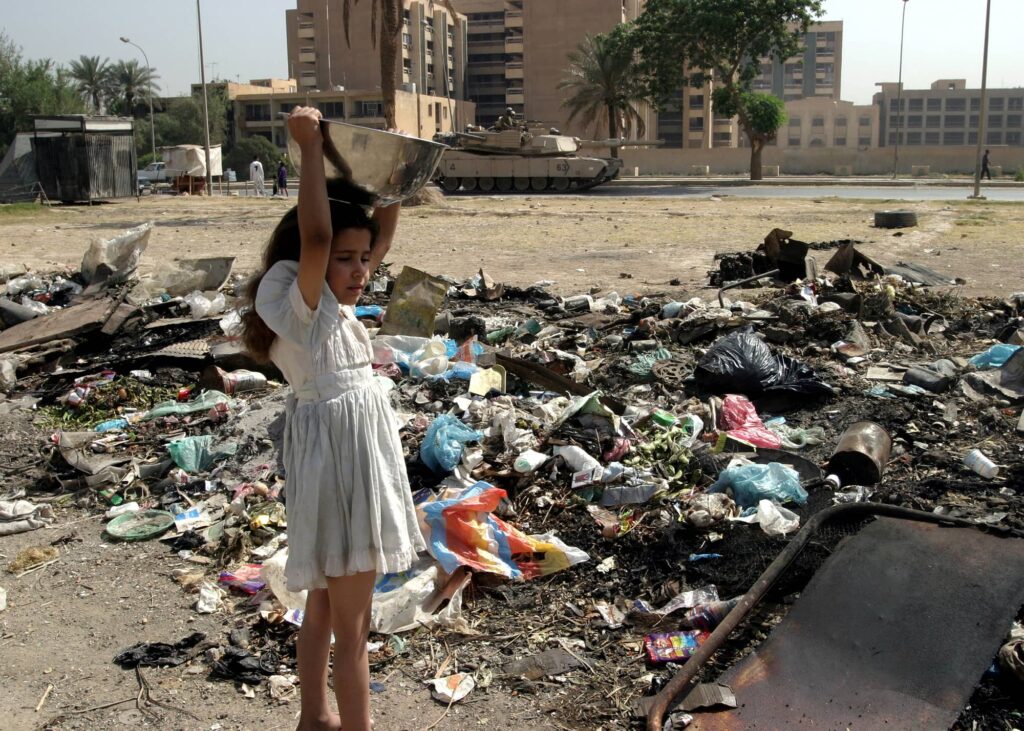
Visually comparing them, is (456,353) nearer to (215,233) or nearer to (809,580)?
(809,580)

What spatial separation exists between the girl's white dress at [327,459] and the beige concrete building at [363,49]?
79.5 metres

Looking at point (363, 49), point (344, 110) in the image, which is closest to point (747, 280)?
point (344, 110)

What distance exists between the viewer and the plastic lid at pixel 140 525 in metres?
4.05

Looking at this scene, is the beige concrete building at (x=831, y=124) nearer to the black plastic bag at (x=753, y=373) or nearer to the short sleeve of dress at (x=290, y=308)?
the black plastic bag at (x=753, y=373)

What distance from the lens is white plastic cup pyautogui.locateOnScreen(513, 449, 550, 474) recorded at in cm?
430

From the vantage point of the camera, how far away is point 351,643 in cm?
231

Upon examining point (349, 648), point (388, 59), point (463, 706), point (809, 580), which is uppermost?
point (388, 59)

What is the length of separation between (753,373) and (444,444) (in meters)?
2.11

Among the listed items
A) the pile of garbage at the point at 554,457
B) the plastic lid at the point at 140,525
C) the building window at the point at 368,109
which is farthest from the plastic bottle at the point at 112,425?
the building window at the point at 368,109

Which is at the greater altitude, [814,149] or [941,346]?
[814,149]

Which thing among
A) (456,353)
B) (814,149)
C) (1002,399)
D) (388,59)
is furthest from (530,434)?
(814,149)

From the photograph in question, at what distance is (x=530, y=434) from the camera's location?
15.3ft

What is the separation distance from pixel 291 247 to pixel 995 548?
8.44ft

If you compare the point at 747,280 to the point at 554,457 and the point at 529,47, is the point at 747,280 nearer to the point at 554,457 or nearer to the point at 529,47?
the point at 554,457
